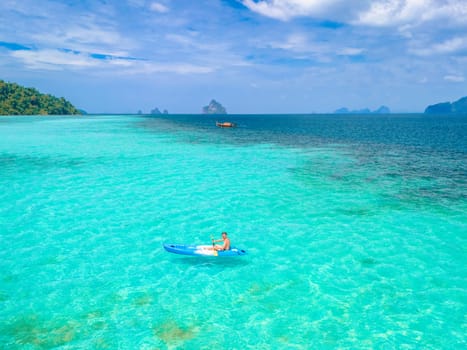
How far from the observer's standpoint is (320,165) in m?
45.4

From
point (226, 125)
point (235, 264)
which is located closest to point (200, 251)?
point (235, 264)

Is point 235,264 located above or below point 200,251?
below

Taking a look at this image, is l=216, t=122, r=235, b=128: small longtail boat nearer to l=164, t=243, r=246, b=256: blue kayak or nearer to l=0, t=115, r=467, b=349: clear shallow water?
l=0, t=115, r=467, b=349: clear shallow water

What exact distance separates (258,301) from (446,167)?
42058 mm

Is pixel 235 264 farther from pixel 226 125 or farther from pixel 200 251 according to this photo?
pixel 226 125

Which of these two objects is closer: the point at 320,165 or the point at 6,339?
the point at 6,339

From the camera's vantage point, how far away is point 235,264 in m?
17.7

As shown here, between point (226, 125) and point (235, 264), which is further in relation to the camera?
point (226, 125)

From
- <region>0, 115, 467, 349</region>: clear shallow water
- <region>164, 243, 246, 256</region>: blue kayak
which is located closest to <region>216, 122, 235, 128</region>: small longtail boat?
<region>0, 115, 467, 349</region>: clear shallow water

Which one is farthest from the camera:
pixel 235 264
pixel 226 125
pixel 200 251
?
pixel 226 125

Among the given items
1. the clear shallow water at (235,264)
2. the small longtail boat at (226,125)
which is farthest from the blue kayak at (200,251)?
the small longtail boat at (226,125)

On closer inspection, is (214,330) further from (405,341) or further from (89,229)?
(89,229)

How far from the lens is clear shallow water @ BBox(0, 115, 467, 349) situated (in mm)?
12516

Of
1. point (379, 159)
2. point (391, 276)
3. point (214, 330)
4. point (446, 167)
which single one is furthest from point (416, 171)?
point (214, 330)
